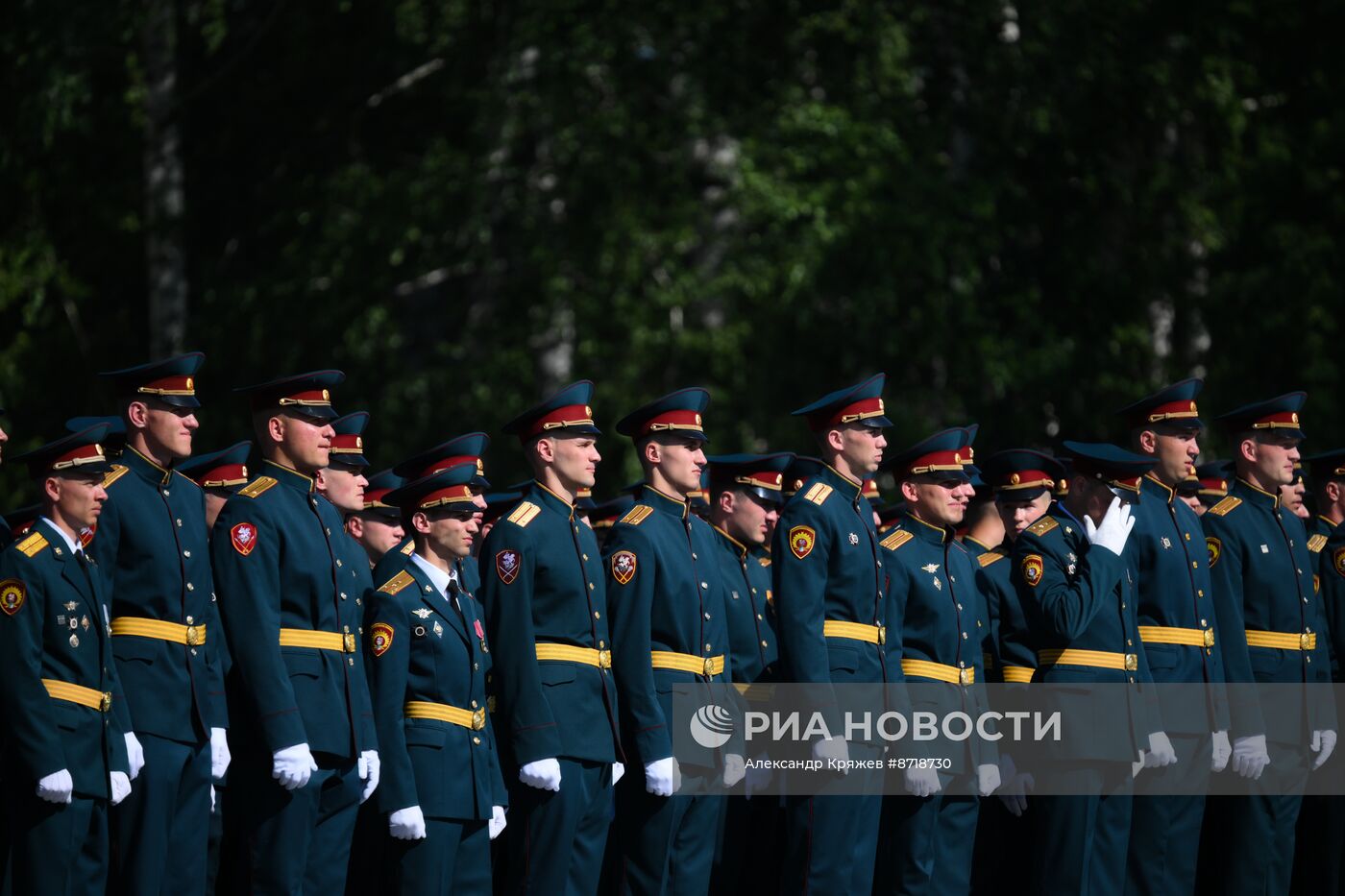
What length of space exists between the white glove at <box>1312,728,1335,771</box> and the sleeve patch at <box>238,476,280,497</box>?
5329 mm

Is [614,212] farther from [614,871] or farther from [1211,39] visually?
[614,871]

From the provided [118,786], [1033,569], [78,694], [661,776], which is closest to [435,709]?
[661,776]

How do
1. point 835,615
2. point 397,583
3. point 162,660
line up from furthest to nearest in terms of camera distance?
point 835,615, point 397,583, point 162,660

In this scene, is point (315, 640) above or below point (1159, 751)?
above

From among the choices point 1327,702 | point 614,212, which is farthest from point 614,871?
point 614,212

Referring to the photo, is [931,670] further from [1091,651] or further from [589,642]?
[589,642]

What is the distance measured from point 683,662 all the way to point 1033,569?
1.71 meters

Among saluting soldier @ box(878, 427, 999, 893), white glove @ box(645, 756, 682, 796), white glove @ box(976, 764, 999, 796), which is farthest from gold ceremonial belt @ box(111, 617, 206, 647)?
white glove @ box(976, 764, 999, 796)

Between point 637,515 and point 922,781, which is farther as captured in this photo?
point 922,781

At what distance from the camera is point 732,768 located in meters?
8.32

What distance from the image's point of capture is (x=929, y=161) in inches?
787

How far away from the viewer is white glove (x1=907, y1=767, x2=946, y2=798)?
8.40 meters

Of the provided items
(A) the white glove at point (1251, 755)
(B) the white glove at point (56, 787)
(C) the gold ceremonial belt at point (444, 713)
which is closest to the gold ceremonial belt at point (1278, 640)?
(A) the white glove at point (1251, 755)

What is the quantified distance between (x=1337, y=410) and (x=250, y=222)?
11851 mm
